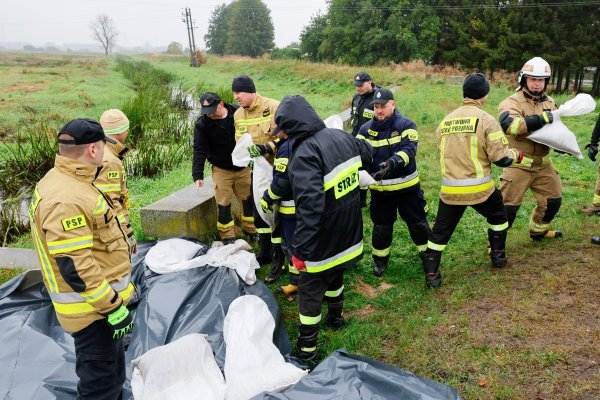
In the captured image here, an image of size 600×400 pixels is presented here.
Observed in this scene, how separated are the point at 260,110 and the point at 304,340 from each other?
2542 millimetres

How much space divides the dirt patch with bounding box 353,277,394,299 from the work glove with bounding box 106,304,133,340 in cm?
248

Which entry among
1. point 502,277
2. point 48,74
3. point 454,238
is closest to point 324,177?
point 502,277

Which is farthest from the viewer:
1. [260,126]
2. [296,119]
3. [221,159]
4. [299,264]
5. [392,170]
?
[221,159]

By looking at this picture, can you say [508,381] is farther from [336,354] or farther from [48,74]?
[48,74]

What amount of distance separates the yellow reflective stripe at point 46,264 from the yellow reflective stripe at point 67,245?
117 millimetres

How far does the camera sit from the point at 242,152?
463cm

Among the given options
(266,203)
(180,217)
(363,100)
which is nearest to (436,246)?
(266,203)

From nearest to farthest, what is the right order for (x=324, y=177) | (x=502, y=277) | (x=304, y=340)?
(x=324, y=177) < (x=304, y=340) < (x=502, y=277)

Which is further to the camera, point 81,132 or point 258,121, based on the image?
point 258,121

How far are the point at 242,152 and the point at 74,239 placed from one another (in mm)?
2446

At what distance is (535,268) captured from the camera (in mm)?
4418

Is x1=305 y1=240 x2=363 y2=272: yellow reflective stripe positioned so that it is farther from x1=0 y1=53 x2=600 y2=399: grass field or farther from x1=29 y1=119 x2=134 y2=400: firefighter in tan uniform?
x1=29 y1=119 x2=134 y2=400: firefighter in tan uniform

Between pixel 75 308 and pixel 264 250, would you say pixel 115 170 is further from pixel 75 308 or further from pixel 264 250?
pixel 264 250

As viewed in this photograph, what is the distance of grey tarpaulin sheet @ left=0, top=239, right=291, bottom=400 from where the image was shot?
3018mm
